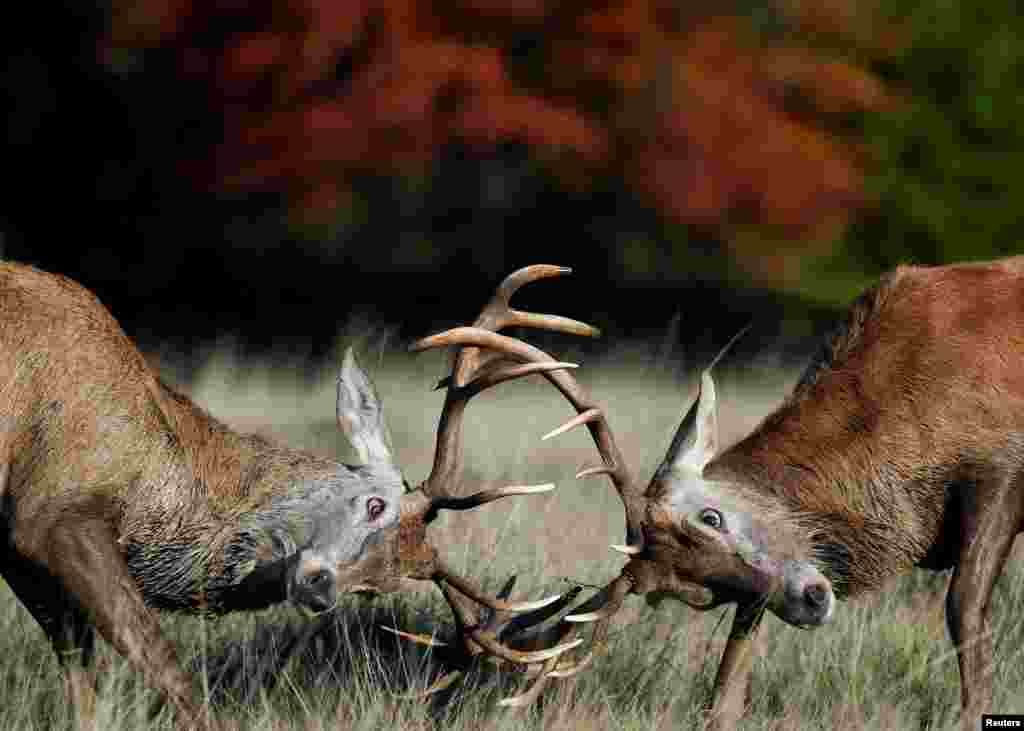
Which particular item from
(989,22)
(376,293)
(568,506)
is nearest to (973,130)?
(989,22)

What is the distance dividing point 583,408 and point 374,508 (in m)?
0.75

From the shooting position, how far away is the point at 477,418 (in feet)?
37.6

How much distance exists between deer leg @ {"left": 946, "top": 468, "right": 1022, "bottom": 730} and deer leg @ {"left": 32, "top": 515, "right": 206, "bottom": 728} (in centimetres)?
237

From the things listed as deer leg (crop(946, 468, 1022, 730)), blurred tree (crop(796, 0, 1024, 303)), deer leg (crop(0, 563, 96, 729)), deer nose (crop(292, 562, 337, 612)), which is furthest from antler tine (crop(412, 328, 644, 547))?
blurred tree (crop(796, 0, 1024, 303))

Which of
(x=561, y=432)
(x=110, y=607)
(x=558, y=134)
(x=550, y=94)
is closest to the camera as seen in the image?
(x=110, y=607)

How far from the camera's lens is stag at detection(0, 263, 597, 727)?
17.1 ft

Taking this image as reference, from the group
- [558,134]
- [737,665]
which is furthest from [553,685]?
[558,134]

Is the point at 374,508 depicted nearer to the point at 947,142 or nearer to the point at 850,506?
the point at 850,506

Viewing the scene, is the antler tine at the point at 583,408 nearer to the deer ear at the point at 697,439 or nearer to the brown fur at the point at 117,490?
the deer ear at the point at 697,439

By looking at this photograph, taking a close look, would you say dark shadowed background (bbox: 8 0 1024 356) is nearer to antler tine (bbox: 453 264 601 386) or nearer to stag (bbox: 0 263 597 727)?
antler tine (bbox: 453 264 601 386)

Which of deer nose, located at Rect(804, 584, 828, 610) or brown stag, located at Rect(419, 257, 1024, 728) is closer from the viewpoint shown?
deer nose, located at Rect(804, 584, 828, 610)

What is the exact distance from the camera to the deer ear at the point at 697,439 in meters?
5.76

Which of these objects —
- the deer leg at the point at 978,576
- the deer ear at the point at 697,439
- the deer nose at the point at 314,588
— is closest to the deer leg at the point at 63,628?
the deer nose at the point at 314,588

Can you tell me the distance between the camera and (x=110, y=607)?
5.19 meters
